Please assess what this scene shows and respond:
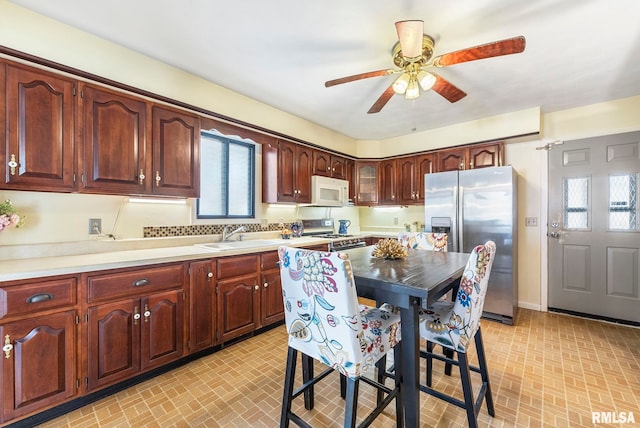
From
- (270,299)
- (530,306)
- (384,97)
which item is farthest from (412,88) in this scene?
(530,306)

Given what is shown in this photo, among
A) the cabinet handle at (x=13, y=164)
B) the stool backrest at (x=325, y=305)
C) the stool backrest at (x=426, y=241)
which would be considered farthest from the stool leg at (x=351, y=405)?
the cabinet handle at (x=13, y=164)

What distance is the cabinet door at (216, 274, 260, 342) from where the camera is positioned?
7.97 ft

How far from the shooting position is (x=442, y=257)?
6.72 ft

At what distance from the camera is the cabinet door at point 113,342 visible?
1.75m

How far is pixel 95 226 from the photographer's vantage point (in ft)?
7.20

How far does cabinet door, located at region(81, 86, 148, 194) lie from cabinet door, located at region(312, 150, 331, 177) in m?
2.17

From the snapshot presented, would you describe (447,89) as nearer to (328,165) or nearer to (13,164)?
(328,165)

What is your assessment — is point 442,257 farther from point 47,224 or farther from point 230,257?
point 47,224

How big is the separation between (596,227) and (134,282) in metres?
4.70

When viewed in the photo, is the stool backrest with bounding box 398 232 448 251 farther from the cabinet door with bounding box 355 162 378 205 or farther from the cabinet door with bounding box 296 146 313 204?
the cabinet door with bounding box 355 162 378 205

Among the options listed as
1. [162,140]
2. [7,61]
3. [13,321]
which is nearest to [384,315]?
[13,321]

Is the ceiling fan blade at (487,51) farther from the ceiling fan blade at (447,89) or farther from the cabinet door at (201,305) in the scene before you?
the cabinet door at (201,305)

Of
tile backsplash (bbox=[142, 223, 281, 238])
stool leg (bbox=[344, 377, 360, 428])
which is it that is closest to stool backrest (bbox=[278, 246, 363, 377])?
stool leg (bbox=[344, 377, 360, 428])

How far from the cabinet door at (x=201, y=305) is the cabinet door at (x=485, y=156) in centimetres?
A: 353
